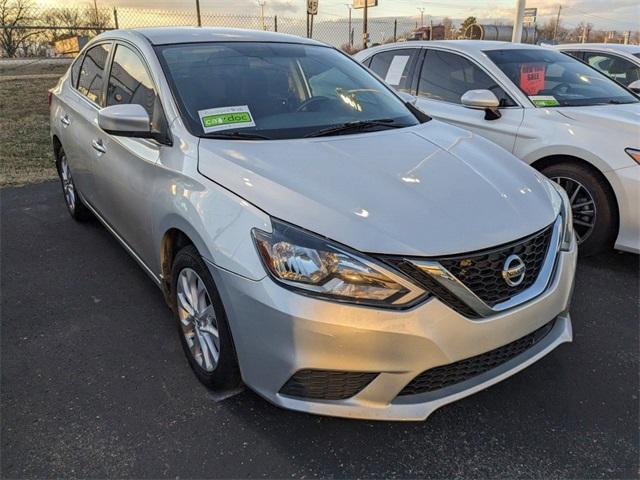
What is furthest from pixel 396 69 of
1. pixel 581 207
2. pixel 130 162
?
pixel 130 162

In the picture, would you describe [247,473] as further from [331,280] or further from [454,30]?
[454,30]

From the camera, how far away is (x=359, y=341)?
1772mm

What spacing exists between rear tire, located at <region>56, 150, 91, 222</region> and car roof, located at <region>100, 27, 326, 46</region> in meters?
1.38

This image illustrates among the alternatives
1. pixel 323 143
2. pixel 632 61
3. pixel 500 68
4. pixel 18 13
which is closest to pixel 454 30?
pixel 18 13

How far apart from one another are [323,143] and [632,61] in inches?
251

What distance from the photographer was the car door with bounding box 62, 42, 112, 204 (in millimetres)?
3518

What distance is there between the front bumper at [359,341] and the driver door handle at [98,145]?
Result: 1672mm

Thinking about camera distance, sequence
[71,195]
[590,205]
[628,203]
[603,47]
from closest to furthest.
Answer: [628,203], [590,205], [71,195], [603,47]

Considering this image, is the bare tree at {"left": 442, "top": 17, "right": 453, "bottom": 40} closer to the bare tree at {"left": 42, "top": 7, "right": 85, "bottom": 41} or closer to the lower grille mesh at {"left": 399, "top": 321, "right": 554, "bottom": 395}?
the bare tree at {"left": 42, "top": 7, "right": 85, "bottom": 41}

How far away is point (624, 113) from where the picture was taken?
3.88m

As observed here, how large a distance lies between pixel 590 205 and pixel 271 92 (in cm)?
247

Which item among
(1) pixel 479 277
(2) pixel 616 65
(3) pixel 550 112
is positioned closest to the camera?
(1) pixel 479 277

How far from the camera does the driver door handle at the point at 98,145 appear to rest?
10.7ft

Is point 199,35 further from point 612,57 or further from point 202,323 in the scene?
point 612,57
